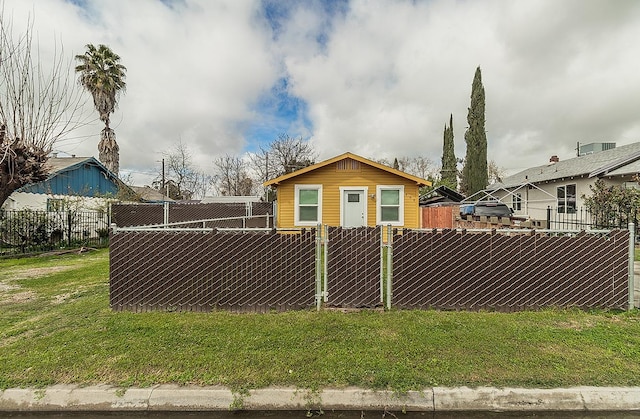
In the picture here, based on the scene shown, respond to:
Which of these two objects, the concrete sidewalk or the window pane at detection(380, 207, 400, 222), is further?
the window pane at detection(380, 207, 400, 222)

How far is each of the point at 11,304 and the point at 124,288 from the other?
2.47m

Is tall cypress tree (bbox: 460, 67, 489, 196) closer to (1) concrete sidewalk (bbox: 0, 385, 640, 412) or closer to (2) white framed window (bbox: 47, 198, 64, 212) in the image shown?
(1) concrete sidewalk (bbox: 0, 385, 640, 412)

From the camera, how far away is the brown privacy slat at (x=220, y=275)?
442 centimetres

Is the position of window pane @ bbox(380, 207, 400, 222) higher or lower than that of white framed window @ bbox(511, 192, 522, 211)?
lower

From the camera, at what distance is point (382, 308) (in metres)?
4.42

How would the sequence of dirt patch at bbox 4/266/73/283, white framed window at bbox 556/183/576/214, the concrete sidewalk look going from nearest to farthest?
the concrete sidewalk
dirt patch at bbox 4/266/73/283
white framed window at bbox 556/183/576/214

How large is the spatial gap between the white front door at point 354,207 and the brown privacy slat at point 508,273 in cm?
745

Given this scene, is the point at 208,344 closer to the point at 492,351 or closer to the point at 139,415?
the point at 139,415

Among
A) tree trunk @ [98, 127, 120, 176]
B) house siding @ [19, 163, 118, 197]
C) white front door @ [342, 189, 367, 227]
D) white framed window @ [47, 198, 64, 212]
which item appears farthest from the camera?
tree trunk @ [98, 127, 120, 176]

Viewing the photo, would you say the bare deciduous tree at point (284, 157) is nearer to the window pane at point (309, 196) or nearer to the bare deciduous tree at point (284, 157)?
the bare deciduous tree at point (284, 157)

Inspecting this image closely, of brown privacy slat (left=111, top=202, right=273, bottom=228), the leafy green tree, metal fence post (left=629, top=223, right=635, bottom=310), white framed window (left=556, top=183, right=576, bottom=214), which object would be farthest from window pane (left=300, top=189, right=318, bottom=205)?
white framed window (left=556, top=183, right=576, bottom=214)

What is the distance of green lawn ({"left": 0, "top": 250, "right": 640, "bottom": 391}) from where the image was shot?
2.79 m

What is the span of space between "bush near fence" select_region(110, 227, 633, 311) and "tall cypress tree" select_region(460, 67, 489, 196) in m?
Answer: 26.6

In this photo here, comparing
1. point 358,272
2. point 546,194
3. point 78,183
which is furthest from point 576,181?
point 78,183
